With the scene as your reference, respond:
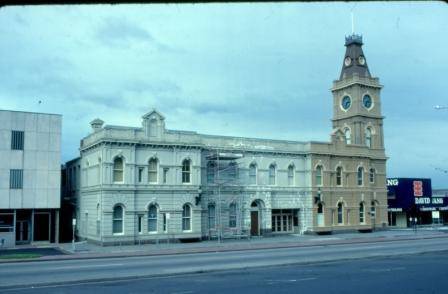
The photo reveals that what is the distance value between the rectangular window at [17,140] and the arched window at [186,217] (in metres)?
13.8

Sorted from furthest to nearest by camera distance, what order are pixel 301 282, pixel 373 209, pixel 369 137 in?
pixel 369 137
pixel 373 209
pixel 301 282

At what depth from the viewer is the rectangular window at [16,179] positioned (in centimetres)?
3791

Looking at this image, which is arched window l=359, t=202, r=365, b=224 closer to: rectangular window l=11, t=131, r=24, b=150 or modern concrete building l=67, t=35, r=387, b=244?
modern concrete building l=67, t=35, r=387, b=244

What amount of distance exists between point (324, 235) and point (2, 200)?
93.8ft

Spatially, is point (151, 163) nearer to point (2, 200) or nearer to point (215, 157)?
point (215, 157)

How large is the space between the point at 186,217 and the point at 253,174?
8.15m

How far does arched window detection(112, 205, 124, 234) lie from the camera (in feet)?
121

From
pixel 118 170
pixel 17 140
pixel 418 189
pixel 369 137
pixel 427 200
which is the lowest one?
pixel 427 200

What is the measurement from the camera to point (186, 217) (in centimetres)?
4006

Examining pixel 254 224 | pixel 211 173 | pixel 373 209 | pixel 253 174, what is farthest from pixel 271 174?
pixel 373 209

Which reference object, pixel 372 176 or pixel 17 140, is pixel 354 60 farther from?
pixel 17 140

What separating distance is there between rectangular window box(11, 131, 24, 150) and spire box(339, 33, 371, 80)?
36355 millimetres

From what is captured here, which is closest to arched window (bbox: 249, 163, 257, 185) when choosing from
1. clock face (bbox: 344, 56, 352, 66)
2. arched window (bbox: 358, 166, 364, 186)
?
arched window (bbox: 358, 166, 364, 186)

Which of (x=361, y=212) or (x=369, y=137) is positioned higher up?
(x=369, y=137)
